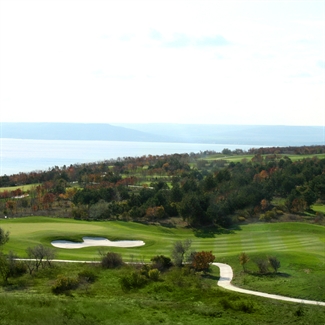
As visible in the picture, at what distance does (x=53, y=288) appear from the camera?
23.8 metres

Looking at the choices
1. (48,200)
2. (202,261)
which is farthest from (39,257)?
(48,200)

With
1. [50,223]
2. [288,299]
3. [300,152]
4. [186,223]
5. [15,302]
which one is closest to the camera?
[15,302]

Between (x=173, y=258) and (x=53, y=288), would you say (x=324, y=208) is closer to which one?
(x=173, y=258)

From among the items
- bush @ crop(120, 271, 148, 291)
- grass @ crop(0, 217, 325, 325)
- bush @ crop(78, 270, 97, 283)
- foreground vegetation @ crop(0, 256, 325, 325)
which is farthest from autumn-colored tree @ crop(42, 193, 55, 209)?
bush @ crop(120, 271, 148, 291)

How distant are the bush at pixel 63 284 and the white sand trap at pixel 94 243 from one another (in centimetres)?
1096

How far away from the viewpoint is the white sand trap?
3600 cm

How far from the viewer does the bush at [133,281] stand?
25159 mm

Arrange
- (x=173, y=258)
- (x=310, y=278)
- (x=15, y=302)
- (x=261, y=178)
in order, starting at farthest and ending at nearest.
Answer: (x=261, y=178)
(x=173, y=258)
(x=310, y=278)
(x=15, y=302)

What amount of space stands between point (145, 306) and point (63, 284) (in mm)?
5371

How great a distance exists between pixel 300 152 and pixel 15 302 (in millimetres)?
113278

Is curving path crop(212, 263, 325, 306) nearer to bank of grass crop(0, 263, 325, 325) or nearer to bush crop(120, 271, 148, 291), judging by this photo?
bank of grass crop(0, 263, 325, 325)

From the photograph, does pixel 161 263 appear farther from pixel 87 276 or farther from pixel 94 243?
pixel 94 243

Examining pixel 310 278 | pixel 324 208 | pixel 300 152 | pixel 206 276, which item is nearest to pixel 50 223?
pixel 206 276

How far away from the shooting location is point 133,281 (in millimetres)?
25672
